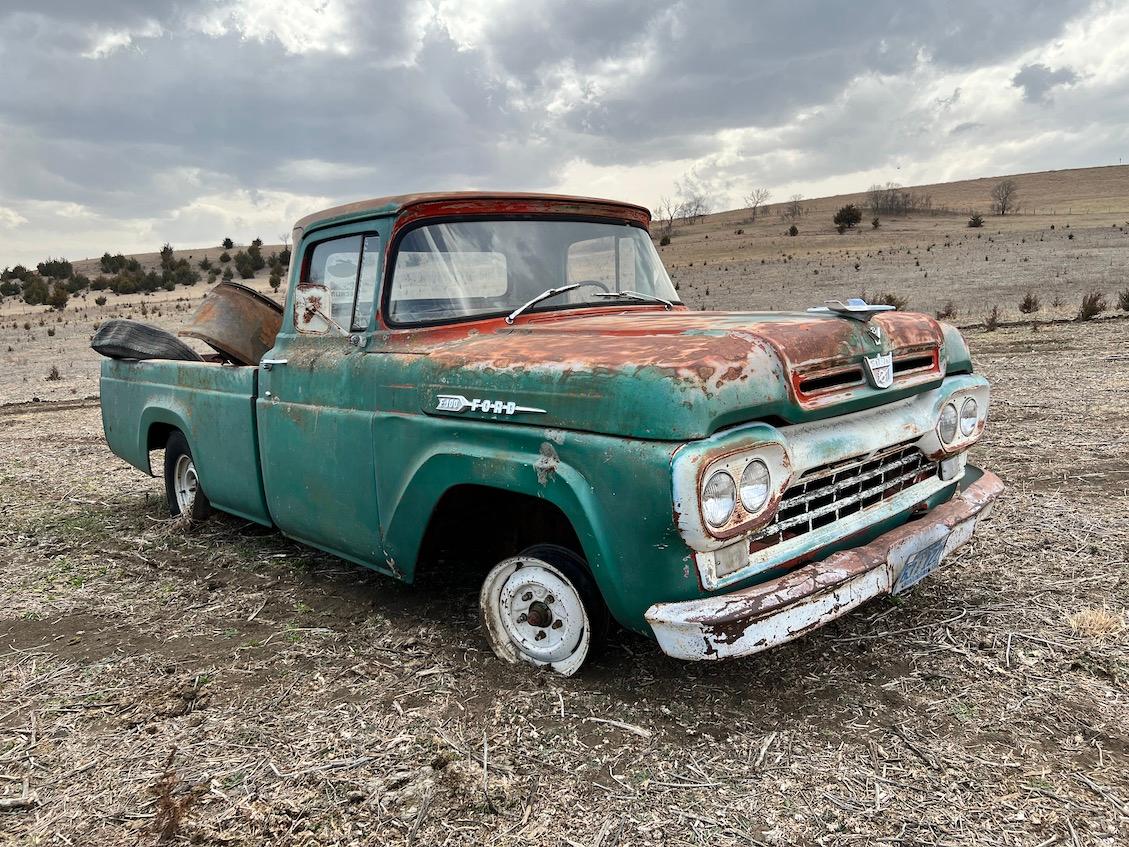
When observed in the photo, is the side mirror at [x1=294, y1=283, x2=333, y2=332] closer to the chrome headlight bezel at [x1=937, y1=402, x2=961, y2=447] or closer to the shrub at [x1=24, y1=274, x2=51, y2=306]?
the chrome headlight bezel at [x1=937, y1=402, x2=961, y2=447]

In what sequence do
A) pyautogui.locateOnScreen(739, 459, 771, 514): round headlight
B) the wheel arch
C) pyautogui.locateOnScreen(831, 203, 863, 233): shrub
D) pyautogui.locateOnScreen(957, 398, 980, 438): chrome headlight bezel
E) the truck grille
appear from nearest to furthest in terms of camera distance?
pyautogui.locateOnScreen(739, 459, 771, 514): round headlight < the wheel arch < the truck grille < pyautogui.locateOnScreen(957, 398, 980, 438): chrome headlight bezel < pyautogui.locateOnScreen(831, 203, 863, 233): shrub

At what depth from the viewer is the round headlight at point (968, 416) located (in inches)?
136

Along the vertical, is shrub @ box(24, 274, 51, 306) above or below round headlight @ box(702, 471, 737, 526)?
above

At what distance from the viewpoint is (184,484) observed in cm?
549

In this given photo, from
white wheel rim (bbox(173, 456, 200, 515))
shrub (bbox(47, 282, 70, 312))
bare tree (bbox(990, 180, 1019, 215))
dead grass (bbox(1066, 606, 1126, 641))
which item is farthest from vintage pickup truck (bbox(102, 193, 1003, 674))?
bare tree (bbox(990, 180, 1019, 215))

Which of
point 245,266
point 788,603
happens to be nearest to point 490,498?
point 788,603

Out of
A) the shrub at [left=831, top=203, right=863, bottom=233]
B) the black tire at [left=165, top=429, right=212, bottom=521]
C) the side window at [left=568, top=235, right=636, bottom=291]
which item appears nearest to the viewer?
the side window at [left=568, top=235, right=636, bottom=291]

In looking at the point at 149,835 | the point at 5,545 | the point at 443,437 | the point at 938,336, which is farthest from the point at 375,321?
the point at 5,545

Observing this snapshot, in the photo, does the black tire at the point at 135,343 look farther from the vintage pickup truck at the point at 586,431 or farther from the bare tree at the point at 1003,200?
the bare tree at the point at 1003,200

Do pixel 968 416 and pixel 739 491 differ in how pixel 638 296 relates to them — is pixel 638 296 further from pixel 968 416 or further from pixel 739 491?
pixel 739 491

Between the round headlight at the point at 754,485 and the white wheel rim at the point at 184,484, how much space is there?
4112 millimetres

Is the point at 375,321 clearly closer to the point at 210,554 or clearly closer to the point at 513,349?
the point at 513,349

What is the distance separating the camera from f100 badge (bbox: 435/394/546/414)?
2789 mm

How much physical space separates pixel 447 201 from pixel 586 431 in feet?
4.97
